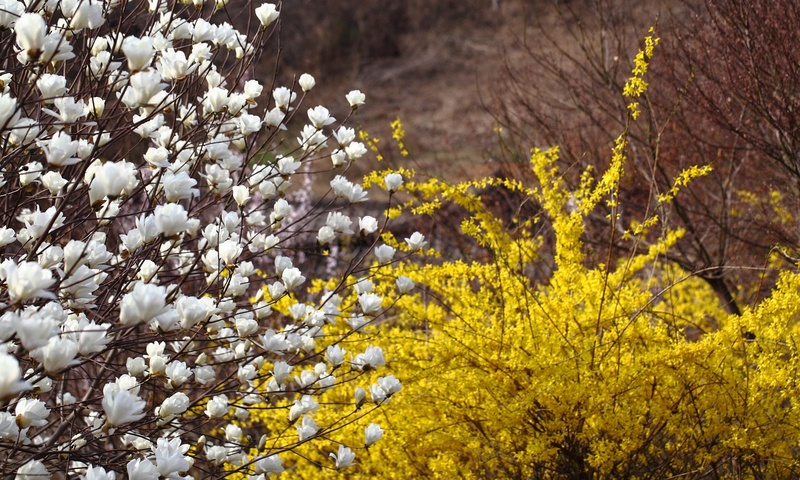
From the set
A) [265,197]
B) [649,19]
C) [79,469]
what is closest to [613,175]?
[265,197]

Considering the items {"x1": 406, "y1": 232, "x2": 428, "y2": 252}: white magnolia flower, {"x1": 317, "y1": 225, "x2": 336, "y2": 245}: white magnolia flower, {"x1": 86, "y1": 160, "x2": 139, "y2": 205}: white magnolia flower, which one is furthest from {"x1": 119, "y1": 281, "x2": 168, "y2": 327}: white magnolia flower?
{"x1": 406, "y1": 232, "x2": 428, "y2": 252}: white magnolia flower

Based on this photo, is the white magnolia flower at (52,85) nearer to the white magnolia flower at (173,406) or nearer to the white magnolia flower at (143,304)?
the white magnolia flower at (143,304)

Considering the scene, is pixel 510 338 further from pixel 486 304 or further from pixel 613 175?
pixel 613 175

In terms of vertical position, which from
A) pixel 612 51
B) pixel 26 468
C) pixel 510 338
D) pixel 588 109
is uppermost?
pixel 612 51

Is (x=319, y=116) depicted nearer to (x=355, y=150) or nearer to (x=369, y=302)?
(x=355, y=150)

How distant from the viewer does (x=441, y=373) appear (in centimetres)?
290

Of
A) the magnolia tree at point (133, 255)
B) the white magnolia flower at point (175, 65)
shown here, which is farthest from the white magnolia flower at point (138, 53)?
the white magnolia flower at point (175, 65)

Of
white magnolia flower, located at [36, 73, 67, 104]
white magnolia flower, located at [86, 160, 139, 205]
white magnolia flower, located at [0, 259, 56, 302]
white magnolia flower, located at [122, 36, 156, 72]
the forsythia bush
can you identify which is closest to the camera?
white magnolia flower, located at [0, 259, 56, 302]

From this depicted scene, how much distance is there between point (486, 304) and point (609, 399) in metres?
0.67

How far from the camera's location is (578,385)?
2.67 meters

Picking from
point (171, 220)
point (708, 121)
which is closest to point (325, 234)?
point (171, 220)

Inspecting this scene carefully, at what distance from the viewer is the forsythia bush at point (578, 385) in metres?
2.68

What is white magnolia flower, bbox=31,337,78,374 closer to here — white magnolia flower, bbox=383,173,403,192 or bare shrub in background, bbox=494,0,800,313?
white magnolia flower, bbox=383,173,403,192

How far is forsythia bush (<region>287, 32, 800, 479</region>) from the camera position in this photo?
2.68 metres
